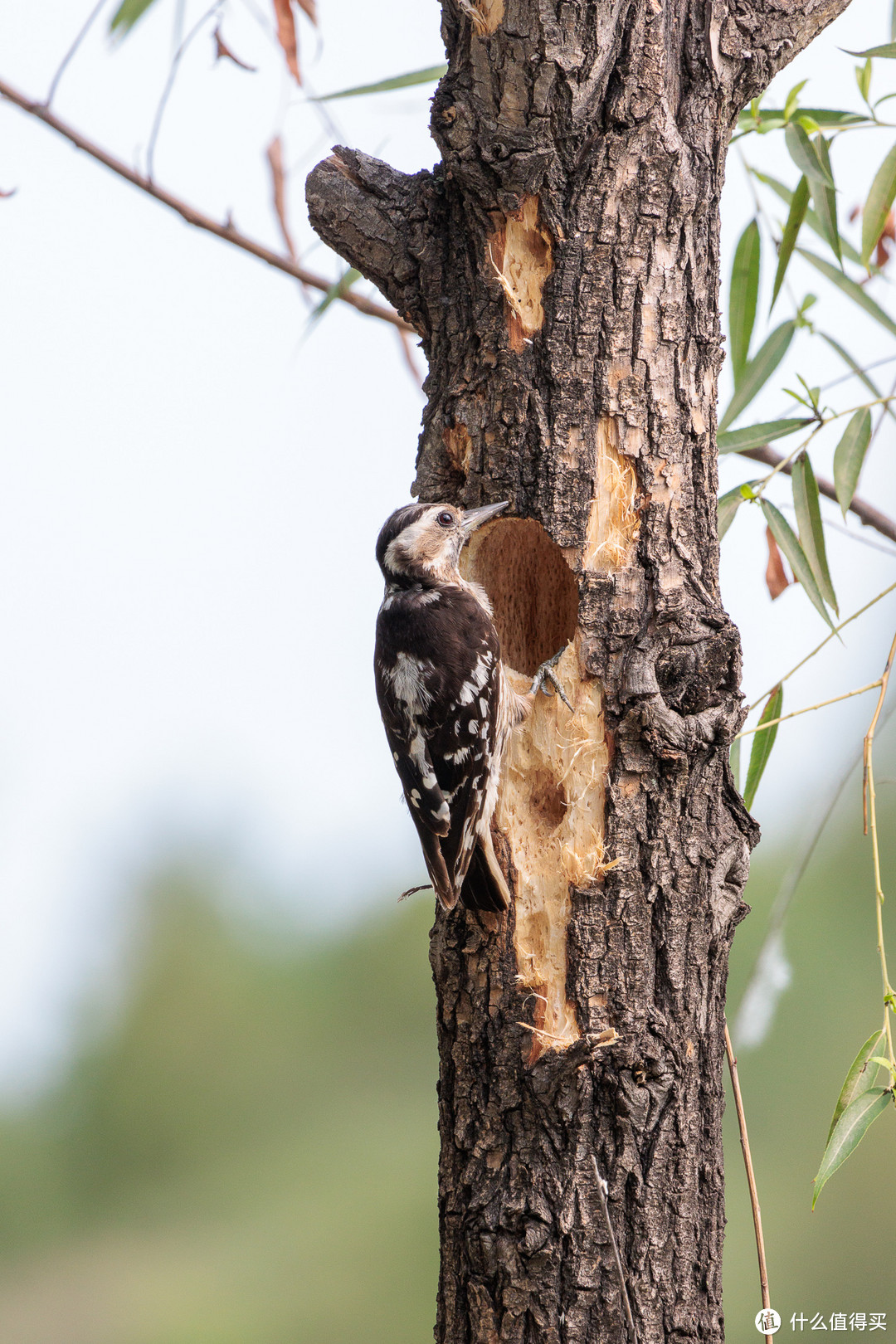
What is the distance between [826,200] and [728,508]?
2.05ft

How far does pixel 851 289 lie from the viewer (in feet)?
7.63

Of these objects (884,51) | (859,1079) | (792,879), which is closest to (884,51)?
(884,51)

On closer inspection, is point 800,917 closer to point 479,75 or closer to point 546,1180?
point 546,1180

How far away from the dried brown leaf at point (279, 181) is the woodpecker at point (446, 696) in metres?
0.99

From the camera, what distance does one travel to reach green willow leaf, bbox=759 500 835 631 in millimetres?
2053

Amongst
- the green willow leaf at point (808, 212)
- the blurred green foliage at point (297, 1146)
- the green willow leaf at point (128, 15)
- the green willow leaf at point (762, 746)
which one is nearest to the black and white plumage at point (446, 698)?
the green willow leaf at point (762, 746)

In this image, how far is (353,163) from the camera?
1.92 meters

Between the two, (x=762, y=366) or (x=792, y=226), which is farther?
(x=762, y=366)

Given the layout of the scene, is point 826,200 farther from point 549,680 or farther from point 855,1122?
point 855,1122

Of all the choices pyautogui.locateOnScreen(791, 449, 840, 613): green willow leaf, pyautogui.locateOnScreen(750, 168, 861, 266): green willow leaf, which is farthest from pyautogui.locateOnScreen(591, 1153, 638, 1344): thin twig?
pyautogui.locateOnScreen(750, 168, 861, 266): green willow leaf

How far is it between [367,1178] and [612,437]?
5.86 m

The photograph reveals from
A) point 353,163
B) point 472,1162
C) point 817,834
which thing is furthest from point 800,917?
point 353,163

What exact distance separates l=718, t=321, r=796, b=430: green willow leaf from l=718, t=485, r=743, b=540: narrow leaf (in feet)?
0.52

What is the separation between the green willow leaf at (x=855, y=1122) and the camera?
169 cm
